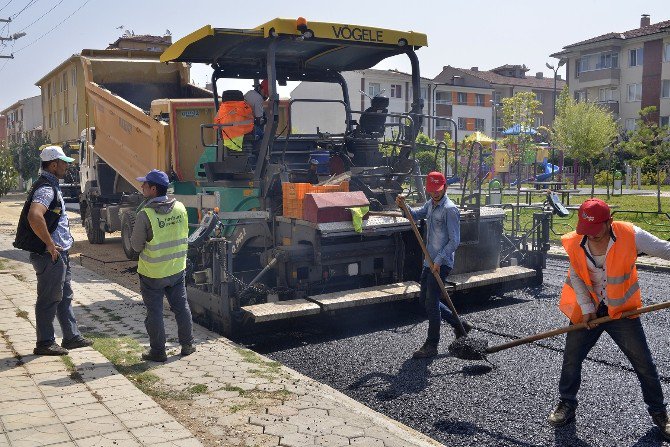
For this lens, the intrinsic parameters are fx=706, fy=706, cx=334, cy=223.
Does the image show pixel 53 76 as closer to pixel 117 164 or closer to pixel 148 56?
pixel 148 56

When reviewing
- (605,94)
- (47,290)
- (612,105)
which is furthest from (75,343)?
(605,94)

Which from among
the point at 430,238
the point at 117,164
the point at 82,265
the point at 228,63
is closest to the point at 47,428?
the point at 430,238

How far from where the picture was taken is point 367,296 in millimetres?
6641

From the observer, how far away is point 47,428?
12.8 ft

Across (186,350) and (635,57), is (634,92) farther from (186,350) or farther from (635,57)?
(186,350)

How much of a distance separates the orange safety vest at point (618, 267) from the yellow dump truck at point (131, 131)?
532 cm

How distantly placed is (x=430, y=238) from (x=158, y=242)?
2.27 m

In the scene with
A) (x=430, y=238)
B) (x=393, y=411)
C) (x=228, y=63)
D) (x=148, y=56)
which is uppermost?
(x=148, y=56)

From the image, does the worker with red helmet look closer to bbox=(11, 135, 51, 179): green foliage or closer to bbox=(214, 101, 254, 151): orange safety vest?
bbox=(214, 101, 254, 151): orange safety vest

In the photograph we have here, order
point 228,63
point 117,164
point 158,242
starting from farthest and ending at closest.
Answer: point 117,164 → point 228,63 → point 158,242

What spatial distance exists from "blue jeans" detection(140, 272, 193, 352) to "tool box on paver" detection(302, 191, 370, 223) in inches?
57.1

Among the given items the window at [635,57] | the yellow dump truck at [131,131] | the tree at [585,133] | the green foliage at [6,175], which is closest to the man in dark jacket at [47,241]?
the yellow dump truck at [131,131]

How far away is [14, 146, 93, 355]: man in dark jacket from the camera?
17.5ft

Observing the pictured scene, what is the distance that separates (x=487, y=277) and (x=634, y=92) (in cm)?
4270
